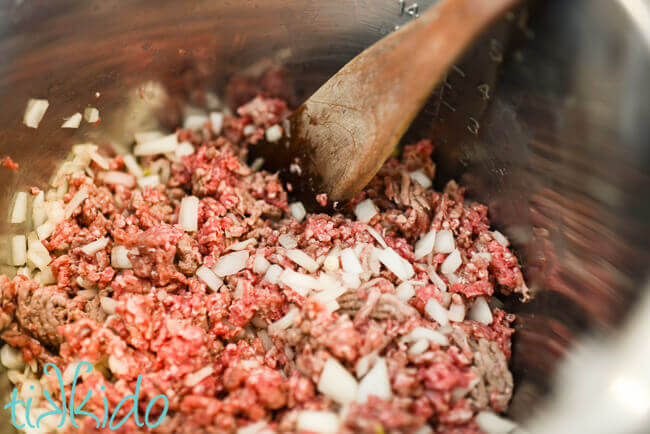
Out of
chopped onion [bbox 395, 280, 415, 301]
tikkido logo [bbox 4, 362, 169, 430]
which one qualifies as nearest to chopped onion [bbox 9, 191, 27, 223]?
tikkido logo [bbox 4, 362, 169, 430]

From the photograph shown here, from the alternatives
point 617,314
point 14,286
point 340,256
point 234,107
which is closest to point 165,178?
point 234,107

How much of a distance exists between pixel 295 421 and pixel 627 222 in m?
1.57

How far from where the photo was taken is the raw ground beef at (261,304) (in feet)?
7.16

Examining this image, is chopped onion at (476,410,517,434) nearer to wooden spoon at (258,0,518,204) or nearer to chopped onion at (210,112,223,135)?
wooden spoon at (258,0,518,204)

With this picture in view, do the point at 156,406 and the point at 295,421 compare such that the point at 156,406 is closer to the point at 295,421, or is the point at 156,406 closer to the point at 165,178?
the point at 295,421

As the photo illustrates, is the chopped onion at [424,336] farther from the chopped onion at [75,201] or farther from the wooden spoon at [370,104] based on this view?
Result: the chopped onion at [75,201]

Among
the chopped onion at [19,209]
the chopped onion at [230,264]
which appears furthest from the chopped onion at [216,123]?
the chopped onion at [19,209]

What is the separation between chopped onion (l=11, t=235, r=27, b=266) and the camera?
258 centimetres

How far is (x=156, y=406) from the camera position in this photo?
2270 mm

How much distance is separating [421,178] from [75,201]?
2.02 metres

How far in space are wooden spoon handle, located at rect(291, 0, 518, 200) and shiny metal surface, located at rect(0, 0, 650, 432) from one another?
11cm

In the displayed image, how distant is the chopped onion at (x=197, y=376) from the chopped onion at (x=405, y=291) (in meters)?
0.99

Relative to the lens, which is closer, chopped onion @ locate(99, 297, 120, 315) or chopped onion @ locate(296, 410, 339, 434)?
chopped onion @ locate(296, 410, 339, 434)

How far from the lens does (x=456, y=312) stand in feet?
8.27
